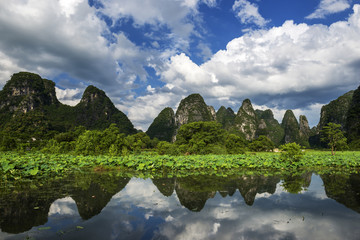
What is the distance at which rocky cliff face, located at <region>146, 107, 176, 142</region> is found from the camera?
104812 mm

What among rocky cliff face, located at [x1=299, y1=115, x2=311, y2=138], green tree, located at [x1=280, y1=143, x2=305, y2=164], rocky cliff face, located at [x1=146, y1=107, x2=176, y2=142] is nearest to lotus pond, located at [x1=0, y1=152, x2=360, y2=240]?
green tree, located at [x1=280, y1=143, x2=305, y2=164]

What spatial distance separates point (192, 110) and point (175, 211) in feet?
296

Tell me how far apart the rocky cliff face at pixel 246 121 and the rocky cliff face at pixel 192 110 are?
1445 cm

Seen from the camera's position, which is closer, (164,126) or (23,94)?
(23,94)

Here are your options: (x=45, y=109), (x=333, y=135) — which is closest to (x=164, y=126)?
(x=45, y=109)

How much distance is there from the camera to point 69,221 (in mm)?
4426

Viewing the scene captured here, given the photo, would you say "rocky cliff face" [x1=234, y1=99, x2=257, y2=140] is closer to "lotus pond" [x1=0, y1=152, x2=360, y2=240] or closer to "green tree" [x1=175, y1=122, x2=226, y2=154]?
"green tree" [x1=175, y1=122, x2=226, y2=154]

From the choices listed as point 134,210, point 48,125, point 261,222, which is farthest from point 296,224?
point 48,125

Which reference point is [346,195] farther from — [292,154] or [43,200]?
[43,200]

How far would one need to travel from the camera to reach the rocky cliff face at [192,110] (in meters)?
93.8

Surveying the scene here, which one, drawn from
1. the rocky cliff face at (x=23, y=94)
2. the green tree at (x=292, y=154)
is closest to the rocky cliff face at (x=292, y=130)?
the green tree at (x=292, y=154)

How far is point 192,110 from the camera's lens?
312 ft

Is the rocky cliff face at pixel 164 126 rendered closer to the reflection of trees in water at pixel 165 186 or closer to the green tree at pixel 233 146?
the green tree at pixel 233 146

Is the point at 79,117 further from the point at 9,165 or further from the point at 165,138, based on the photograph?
the point at 9,165
